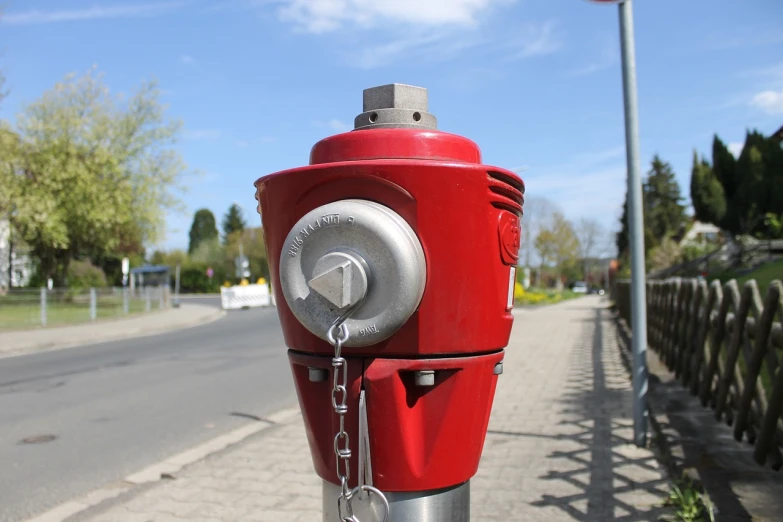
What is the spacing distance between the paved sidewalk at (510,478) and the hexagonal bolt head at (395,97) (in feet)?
8.61

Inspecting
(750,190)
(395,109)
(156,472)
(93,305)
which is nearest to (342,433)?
(395,109)

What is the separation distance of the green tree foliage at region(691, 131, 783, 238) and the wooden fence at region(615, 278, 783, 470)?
2275 centimetres

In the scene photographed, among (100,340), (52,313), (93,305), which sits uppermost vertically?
(93,305)

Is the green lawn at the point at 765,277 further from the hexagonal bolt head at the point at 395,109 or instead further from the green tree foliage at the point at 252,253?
the green tree foliage at the point at 252,253

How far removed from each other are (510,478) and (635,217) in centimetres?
212

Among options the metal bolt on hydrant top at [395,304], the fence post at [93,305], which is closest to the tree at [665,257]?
the fence post at [93,305]

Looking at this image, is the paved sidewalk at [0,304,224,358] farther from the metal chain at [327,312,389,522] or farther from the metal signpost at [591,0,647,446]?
the metal chain at [327,312,389,522]

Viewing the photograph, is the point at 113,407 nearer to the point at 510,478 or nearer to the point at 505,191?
the point at 510,478

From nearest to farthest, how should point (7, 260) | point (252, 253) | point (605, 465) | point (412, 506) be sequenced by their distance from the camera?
point (412, 506), point (605, 465), point (7, 260), point (252, 253)

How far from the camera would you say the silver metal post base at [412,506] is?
67.1 inches

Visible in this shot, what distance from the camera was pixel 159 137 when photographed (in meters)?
28.2

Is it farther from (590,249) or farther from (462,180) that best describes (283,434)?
(590,249)

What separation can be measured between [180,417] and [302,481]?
290 cm

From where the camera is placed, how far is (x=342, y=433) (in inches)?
64.9
